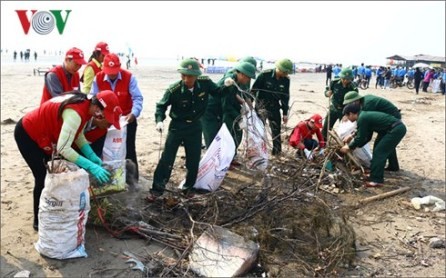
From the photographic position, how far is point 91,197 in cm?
361

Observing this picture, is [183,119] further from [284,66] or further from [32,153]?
[284,66]

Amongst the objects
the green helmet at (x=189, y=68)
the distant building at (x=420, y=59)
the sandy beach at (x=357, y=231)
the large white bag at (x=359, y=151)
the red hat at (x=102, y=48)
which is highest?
the distant building at (x=420, y=59)

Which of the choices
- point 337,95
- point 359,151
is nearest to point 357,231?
point 359,151

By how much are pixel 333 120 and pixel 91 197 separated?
14.5 ft

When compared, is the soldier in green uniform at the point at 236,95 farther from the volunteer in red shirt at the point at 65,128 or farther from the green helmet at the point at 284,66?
the volunteer in red shirt at the point at 65,128

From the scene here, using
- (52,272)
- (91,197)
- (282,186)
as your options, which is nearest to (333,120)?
(282,186)

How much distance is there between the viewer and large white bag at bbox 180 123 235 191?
14.7ft

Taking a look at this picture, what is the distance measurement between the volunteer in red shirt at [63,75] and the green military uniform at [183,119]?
0.87 meters

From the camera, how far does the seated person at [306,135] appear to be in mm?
5566

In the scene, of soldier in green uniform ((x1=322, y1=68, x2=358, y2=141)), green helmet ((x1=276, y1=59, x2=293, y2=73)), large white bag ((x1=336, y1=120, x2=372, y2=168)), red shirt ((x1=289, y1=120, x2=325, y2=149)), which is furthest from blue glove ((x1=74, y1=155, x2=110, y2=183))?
soldier in green uniform ((x1=322, y1=68, x2=358, y2=141))

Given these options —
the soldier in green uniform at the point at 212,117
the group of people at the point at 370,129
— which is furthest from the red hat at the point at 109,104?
the group of people at the point at 370,129

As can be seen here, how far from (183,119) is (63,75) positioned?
124 centimetres

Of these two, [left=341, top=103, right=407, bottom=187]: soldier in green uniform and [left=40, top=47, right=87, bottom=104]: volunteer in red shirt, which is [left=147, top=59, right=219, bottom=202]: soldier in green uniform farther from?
[left=341, top=103, right=407, bottom=187]: soldier in green uniform

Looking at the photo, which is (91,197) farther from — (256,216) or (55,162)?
(256,216)
